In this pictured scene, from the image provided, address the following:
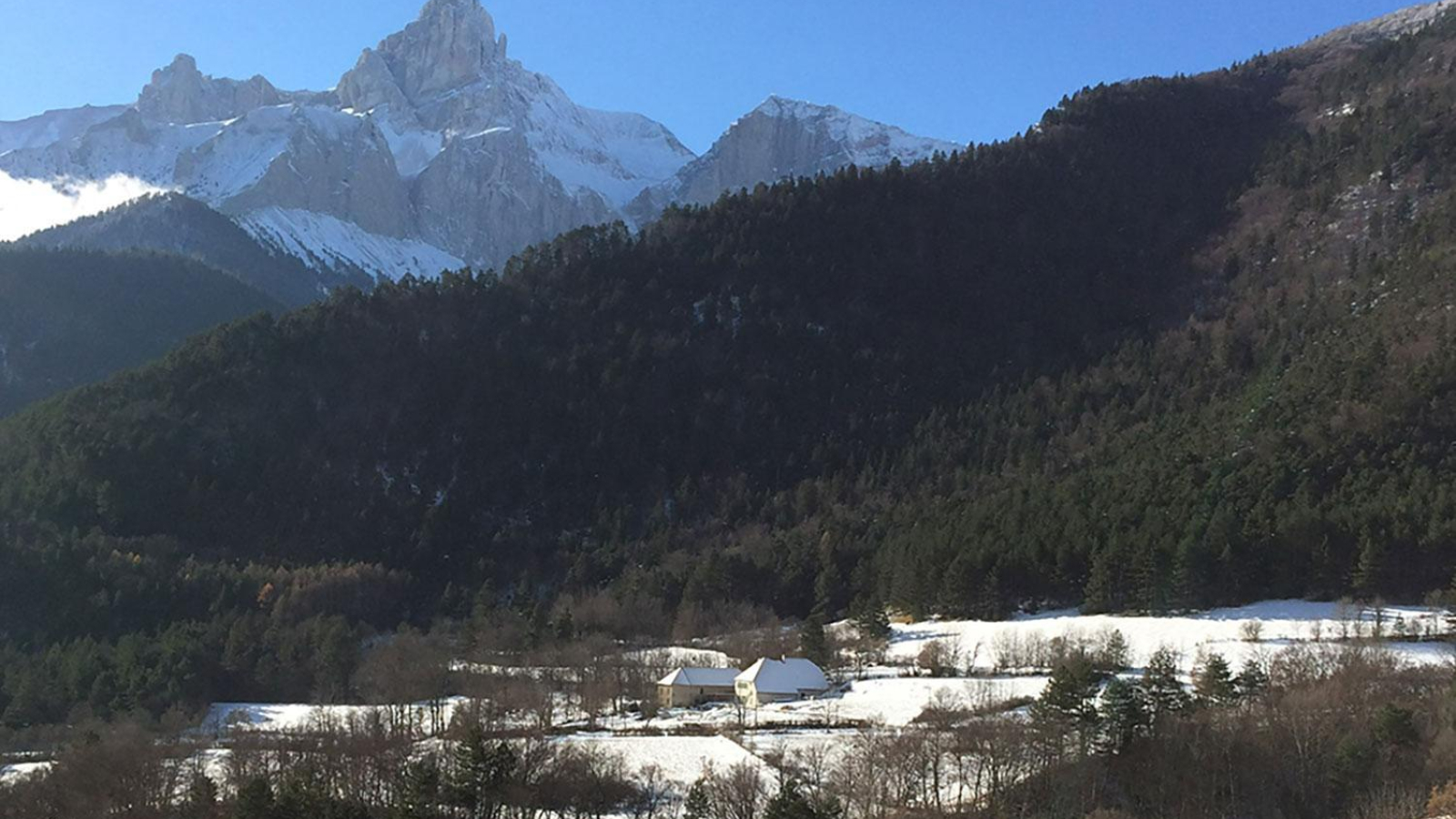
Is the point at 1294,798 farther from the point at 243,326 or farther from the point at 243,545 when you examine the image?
the point at 243,326

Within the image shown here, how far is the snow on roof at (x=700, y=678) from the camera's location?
82.0 meters

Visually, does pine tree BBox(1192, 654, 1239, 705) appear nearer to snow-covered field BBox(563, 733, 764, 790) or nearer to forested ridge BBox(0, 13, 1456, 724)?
snow-covered field BBox(563, 733, 764, 790)

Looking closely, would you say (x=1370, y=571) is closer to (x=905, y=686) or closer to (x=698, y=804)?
(x=905, y=686)

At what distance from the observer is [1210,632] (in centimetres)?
8012

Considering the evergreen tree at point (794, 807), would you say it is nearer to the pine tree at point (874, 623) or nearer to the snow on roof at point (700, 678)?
the snow on roof at point (700, 678)

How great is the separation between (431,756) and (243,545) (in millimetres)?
77045

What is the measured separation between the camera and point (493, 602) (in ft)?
385

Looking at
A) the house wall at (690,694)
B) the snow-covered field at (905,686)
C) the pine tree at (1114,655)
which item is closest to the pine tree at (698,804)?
the snow-covered field at (905,686)

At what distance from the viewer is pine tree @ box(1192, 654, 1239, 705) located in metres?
62.2

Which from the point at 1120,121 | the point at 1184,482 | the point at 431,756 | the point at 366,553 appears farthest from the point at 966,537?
the point at 1120,121

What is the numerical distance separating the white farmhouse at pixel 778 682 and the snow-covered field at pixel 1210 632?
24.9 feet

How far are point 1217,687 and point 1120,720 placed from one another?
664 cm

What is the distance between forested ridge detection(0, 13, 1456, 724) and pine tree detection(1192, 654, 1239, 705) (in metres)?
23.3

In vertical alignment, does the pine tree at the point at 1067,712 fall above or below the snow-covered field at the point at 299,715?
above
